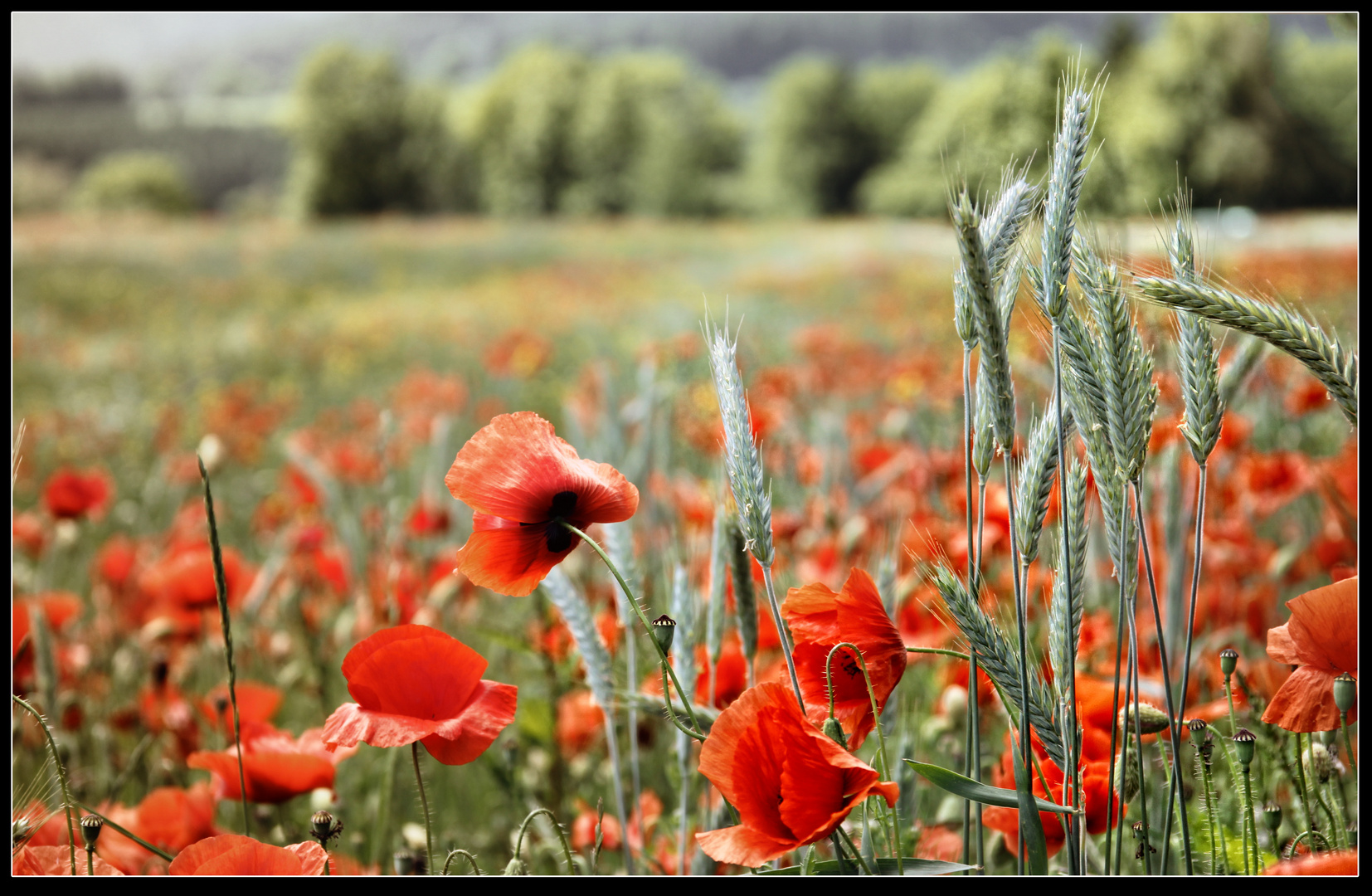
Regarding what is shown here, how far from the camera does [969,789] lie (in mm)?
544

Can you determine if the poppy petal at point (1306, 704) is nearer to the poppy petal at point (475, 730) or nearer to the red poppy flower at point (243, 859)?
the poppy petal at point (475, 730)

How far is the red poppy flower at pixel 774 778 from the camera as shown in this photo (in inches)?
21.4

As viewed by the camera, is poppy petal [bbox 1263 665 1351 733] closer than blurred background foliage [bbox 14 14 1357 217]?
Yes

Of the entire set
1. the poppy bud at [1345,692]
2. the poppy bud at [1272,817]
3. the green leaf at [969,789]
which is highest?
the poppy bud at [1345,692]

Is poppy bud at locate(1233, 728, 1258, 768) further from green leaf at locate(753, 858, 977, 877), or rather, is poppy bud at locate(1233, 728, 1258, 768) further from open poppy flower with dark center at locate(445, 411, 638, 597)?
open poppy flower with dark center at locate(445, 411, 638, 597)

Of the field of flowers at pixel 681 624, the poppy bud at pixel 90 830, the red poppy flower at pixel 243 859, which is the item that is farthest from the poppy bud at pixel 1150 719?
the poppy bud at pixel 90 830

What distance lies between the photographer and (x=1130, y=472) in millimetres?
531

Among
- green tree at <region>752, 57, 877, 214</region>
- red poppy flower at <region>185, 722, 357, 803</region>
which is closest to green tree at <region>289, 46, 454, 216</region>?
green tree at <region>752, 57, 877, 214</region>

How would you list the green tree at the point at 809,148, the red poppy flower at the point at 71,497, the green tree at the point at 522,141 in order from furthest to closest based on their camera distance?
the green tree at the point at 809,148 → the green tree at the point at 522,141 → the red poppy flower at the point at 71,497

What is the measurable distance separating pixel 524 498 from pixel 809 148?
1657 cm

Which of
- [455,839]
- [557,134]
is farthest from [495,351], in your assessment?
[557,134]

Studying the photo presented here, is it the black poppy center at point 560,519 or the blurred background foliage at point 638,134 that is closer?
the black poppy center at point 560,519

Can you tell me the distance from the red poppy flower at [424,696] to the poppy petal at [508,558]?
47 millimetres

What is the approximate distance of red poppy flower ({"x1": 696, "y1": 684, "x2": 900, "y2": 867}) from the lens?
544 mm
